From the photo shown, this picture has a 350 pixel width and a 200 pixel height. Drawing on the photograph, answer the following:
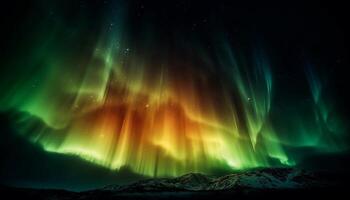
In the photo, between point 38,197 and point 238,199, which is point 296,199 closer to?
point 238,199

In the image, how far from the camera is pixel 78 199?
137 meters

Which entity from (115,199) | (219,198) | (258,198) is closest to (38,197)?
(115,199)

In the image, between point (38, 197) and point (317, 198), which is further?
point (38, 197)

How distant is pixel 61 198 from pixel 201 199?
7419 cm

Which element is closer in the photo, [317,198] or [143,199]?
[317,198]

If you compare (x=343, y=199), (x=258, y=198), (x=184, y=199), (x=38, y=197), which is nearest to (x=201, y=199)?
(x=184, y=199)

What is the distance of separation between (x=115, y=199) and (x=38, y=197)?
51.4 m

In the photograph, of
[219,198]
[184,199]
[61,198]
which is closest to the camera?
[219,198]

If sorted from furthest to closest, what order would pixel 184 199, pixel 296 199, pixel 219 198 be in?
pixel 184 199, pixel 219 198, pixel 296 199

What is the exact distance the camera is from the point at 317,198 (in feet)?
354

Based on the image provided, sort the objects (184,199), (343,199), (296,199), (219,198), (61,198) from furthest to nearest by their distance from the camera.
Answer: (61,198), (184,199), (219,198), (296,199), (343,199)

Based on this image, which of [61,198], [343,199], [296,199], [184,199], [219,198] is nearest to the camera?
[343,199]

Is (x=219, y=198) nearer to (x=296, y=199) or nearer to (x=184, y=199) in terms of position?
(x=184, y=199)

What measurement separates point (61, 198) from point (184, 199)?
66.2 meters
